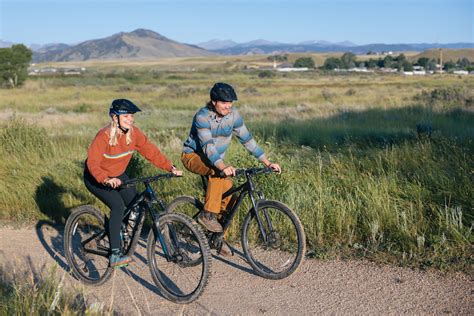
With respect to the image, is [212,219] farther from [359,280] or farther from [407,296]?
[407,296]

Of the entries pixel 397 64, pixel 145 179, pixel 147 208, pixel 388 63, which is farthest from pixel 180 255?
pixel 388 63

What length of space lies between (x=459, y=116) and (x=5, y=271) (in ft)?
56.9

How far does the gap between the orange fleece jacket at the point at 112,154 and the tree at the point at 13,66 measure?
60929 millimetres

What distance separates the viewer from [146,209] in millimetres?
5594

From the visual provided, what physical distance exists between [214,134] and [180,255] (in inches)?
46.0

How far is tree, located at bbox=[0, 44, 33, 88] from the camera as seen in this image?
62875mm

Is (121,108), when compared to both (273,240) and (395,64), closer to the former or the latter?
(273,240)

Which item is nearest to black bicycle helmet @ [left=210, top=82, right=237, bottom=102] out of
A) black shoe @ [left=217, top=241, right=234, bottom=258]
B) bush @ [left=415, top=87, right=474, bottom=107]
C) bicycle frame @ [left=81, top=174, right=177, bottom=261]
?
bicycle frame @ [left=81, top=174, right=177, bottom=261]

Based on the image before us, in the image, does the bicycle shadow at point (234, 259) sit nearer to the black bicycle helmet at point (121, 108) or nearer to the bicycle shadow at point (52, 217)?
the bicycle shadow at point (52, 217)

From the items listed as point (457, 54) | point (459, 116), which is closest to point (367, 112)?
point (459, 116)

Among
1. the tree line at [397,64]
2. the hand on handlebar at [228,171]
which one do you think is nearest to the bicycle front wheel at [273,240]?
the hand on handlebar at [228,171]

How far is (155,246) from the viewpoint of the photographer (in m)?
5.60

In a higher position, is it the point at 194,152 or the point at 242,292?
the point at 194,152

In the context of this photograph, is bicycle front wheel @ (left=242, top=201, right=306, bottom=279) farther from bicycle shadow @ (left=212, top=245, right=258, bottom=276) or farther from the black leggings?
the black leggings
